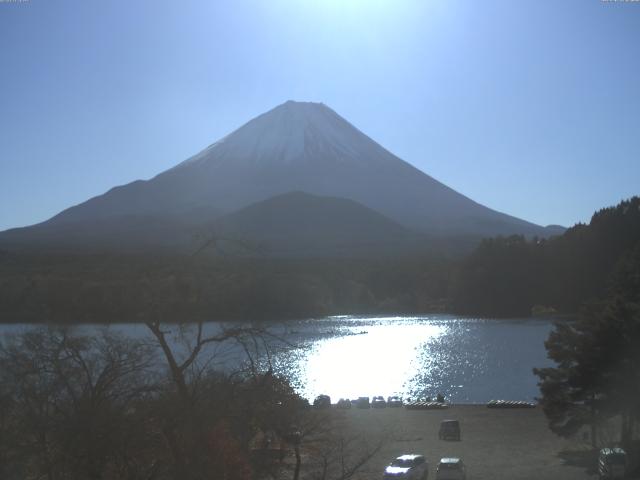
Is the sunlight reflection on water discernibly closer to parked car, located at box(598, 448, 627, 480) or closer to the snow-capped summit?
parked car, located at box(598, 448, 627, 480)

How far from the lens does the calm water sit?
22.6 m

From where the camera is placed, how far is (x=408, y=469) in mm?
9102

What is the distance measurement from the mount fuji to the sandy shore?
174ft

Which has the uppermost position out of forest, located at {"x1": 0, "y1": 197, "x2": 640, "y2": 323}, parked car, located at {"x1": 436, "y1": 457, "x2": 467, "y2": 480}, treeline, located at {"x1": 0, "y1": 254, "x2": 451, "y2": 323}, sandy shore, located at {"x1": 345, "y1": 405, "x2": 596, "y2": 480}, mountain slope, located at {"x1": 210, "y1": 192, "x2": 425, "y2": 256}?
mountain slope, located at {"x1": 210, "y1": 192, "x2": 425, "y2": 256}

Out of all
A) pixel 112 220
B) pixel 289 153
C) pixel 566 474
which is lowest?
pixel 566 474

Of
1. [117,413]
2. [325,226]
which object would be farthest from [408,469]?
[325,226]

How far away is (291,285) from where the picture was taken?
54.4 ft

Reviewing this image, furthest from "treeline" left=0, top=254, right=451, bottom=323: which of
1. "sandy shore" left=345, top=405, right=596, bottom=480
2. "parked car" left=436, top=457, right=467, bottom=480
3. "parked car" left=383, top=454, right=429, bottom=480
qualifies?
"sandy shore" left=345, top=405, right=596, bottom=480

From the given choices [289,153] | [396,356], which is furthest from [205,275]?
[289,153]

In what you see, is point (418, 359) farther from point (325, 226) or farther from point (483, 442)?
point (325, 226)

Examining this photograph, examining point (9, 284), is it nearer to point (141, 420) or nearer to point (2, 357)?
point (2, 357)

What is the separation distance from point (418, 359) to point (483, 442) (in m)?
16.7

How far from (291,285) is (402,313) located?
36306 millimetres

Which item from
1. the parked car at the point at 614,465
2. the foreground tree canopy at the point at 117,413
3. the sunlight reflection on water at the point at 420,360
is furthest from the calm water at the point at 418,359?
the foreground tree canopy at the point at 117,413
